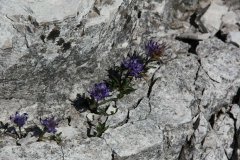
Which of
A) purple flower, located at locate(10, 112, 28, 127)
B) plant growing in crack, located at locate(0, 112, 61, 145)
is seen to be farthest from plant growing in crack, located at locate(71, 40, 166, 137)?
purple flower, located at locate(10, 112, 28, 127)

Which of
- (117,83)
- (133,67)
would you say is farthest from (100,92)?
(133,67)

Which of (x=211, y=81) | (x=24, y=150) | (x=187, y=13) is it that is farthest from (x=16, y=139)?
(x=187, y=13)

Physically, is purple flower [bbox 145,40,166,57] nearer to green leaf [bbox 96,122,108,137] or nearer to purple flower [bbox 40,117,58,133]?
green leaf [bbox 96,122,108,137]

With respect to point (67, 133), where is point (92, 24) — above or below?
above

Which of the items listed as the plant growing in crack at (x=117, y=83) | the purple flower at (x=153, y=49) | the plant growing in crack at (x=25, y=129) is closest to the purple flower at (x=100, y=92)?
the plant growing in crack at (x=117, y=83)

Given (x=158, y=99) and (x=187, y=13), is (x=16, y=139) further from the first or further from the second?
(x=187, y=13)

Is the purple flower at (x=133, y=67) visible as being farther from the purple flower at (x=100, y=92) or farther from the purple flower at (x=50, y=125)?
the purple flower at (x=50, y=125)

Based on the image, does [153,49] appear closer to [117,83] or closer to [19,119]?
[117,83]
